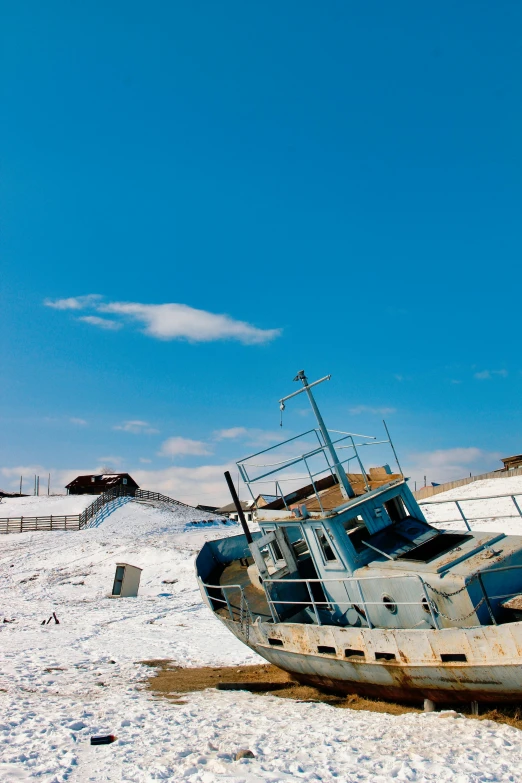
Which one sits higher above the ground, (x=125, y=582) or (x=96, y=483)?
(x=96, y=483)

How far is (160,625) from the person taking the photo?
18328mm

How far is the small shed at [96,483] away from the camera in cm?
7581

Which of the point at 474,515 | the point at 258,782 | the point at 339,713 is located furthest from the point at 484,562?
the point at 474,515

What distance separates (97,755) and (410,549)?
6178mm

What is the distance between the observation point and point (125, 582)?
982 inches

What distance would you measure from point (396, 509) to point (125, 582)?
17166 mm

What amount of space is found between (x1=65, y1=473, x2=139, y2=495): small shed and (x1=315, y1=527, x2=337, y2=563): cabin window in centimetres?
6795

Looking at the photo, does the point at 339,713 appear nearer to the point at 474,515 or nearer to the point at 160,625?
the point at 160,625

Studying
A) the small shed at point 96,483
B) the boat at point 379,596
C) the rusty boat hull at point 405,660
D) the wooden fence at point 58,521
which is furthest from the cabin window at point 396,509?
the small shed at point 96,483

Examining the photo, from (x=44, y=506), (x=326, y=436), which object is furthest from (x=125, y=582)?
(x=44, y=506)

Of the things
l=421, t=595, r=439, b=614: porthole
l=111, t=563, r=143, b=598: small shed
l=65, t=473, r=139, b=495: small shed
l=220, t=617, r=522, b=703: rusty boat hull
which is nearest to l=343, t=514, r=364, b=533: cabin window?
l=220, t=617, r=522, b=703: rusty boat hull

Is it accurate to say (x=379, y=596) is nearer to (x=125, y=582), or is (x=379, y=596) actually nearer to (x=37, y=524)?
(x=125, y=582)

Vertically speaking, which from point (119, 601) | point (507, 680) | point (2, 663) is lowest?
point (507, 680)

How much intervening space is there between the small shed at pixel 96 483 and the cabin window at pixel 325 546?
6795cm
